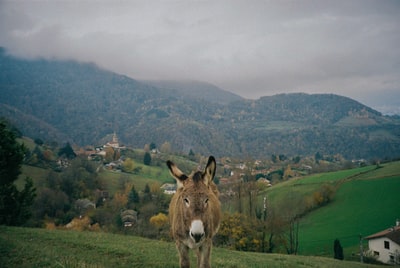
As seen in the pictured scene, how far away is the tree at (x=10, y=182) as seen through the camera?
2412 cm

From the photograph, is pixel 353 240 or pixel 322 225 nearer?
pixel 353 240

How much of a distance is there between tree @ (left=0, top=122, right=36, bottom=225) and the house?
4650 cm

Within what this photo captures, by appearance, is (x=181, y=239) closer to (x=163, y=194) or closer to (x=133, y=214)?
(x=133, y=214)

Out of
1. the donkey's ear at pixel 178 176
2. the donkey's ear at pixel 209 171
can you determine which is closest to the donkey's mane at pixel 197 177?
the donkey's ear at pixel 209 171

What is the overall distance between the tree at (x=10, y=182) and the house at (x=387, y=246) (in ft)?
153

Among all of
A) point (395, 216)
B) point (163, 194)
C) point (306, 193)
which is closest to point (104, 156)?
point (163, 194)

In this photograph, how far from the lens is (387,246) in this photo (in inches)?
1608

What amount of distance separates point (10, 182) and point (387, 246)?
4882 centimetres

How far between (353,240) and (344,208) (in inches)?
632

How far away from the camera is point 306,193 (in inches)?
2911

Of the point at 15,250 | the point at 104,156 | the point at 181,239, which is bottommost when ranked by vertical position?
the point at 15,250

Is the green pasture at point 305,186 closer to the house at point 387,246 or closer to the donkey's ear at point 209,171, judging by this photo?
the house at point 387,246

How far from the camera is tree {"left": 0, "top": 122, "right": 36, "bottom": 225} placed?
2412cm

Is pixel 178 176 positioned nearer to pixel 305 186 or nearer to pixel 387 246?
pixel 387 246
